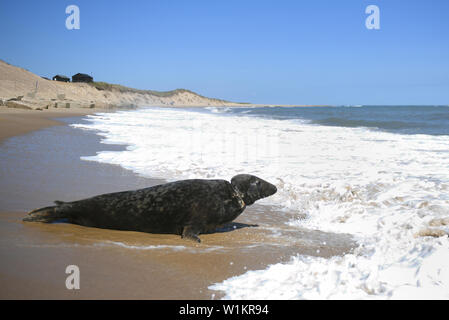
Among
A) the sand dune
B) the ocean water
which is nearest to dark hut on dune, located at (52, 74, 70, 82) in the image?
the sand dune

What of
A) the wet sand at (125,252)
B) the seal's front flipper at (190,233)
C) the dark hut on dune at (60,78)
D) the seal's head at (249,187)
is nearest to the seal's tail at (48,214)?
the wet sand at (125,252)

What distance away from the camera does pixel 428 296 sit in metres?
2.52

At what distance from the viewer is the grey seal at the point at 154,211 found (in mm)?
4180

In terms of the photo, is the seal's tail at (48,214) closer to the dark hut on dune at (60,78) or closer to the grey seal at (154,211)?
the grey seal at (154,211)

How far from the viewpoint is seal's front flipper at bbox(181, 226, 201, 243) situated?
3.98 metres

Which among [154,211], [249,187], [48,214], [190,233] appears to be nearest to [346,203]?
[249,187]

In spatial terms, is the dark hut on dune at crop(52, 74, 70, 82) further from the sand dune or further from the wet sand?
the wet sand

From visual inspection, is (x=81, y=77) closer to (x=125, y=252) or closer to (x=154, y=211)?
(x=154, y=211)

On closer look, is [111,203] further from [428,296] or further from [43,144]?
[43,144]

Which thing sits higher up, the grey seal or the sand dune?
the sand dune

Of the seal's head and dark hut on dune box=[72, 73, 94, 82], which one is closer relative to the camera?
the seal's head

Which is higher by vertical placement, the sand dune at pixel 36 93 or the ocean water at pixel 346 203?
the sand dune at pixel 36 93
